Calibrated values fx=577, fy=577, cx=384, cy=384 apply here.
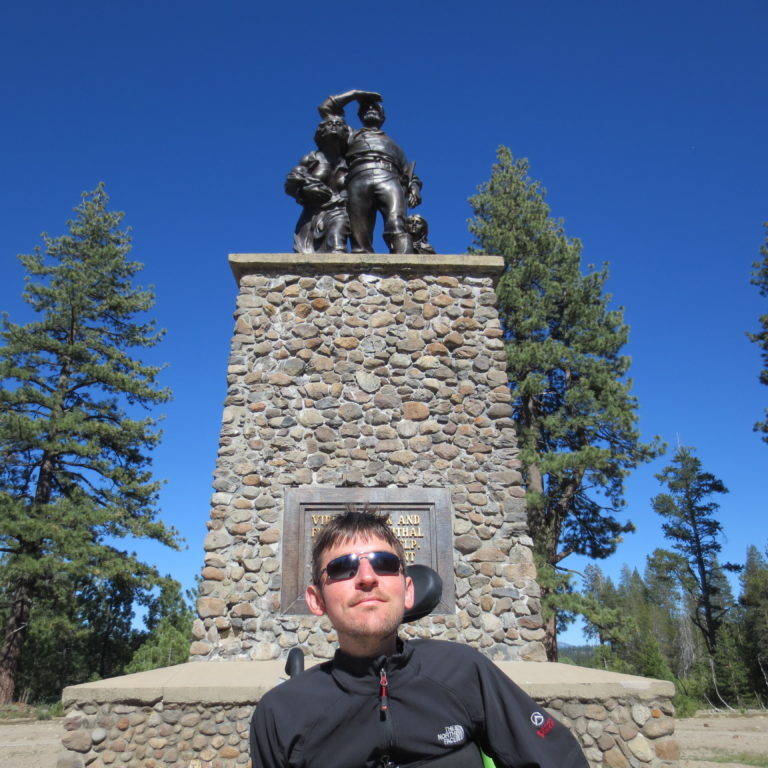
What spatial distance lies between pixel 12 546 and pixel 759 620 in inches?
1138

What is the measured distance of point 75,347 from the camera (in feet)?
48.0

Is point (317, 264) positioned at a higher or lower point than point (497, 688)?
higher

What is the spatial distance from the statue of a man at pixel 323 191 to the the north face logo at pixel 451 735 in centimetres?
594

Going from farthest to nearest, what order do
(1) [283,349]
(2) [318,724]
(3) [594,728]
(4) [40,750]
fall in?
(4) [40,750] → (1) [283,349] → (3) [594,728] → (2) [318,724]

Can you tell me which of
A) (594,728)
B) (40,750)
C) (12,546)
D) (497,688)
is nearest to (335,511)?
(594,728)

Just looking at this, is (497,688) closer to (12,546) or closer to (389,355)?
(389,355)

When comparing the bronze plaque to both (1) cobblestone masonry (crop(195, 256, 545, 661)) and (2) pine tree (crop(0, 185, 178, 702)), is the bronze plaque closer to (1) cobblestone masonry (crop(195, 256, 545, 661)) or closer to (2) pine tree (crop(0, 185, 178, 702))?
(1) cobblestone masonry (crop(195, 256, 545, 661))

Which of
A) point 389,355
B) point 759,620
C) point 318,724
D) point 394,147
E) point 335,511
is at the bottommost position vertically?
point 759,620

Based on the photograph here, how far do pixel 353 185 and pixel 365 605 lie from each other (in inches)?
248

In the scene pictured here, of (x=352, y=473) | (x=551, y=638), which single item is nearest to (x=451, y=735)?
(x=352, y=473)

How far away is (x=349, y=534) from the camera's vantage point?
1.64 meters

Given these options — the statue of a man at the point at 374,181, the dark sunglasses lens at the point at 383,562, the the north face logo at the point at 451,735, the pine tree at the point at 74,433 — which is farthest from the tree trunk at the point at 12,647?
the the north face logo at the point at 451,735

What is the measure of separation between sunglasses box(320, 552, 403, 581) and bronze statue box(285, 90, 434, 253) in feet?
18.3

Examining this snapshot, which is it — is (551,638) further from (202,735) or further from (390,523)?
(202,735)
